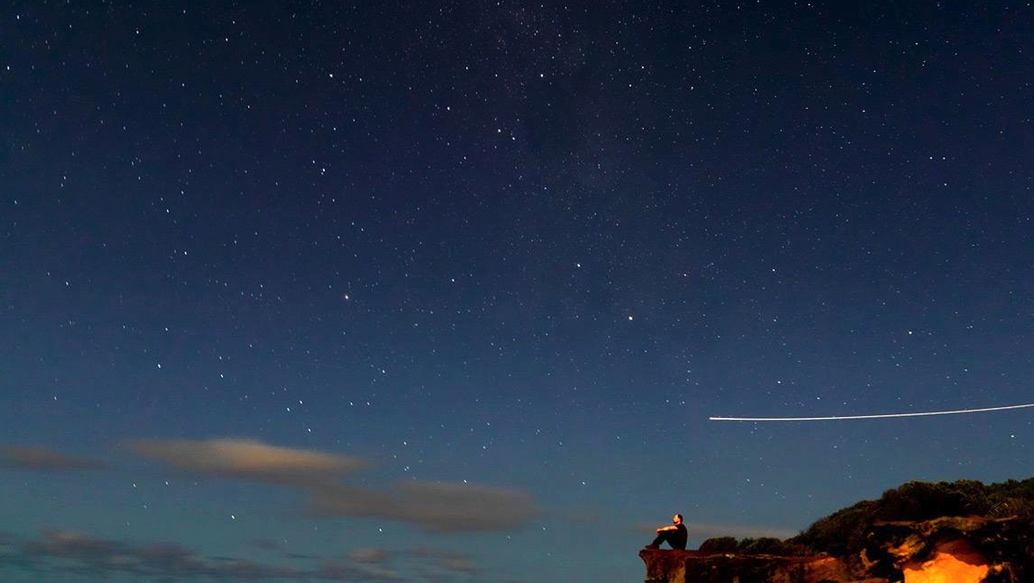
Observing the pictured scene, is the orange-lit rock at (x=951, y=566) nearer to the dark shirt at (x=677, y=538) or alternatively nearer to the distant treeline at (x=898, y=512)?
the distant treeline at (x=898, y=512)

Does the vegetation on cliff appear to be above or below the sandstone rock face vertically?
above

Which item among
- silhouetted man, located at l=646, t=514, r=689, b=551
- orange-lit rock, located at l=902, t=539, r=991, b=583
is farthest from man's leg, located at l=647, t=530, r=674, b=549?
orange-lit rock, located at l=902, t=539, r=991, b=583

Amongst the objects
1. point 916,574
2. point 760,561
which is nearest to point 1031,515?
point 916,574

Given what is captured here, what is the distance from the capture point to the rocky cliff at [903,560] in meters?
17.6

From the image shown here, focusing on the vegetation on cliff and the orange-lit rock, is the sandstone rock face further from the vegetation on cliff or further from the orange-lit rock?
the orange-lit rock

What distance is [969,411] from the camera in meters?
21.3

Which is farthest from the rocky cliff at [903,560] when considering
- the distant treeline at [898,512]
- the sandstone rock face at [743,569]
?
the distant treeline at [898,512]

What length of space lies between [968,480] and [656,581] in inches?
364

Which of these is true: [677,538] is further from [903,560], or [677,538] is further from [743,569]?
[903,560]

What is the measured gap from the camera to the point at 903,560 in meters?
19.2

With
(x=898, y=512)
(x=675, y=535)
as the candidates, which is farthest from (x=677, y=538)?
(x=898, y=512)

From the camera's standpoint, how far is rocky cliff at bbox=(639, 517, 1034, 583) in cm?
1756

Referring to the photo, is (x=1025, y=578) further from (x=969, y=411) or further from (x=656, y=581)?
(x=656, y=581)

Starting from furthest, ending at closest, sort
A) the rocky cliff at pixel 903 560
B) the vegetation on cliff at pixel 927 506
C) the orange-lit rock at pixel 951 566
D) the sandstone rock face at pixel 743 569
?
the sandstone rock face at pixel 743 569, the vegetation on cliff at pixel 927 506, the orange-lit rock at pixel 951 566, the rocky cliff at pixel 903 560
